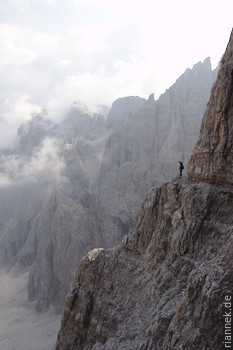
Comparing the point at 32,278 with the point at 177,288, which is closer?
the point at 177,288

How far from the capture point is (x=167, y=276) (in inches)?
915

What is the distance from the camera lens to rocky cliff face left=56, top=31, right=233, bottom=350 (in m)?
16.7

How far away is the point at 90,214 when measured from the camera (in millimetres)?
93375

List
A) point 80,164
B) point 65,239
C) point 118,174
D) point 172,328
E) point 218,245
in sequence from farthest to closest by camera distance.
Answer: point 80,164 → point 118,174 → point 65,239 → point 218,245 → point 172,328

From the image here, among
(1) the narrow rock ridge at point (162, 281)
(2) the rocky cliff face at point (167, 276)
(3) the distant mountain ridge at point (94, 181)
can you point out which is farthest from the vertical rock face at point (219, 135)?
(3) the distant mountain ridge at point (94, 181)

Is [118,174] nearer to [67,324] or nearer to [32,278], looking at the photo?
[32,278]

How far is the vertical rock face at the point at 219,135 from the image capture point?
24447mm

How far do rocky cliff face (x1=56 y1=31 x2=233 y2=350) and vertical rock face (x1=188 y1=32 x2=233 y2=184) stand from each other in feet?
0.29

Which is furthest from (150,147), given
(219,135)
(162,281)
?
(162,281)

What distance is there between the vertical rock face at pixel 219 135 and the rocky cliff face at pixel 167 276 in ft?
0.29

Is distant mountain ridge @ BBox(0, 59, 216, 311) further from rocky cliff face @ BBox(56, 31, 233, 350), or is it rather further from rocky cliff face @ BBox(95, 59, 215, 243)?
rocky cliff face @ BBox(56, 31, 233, 350)

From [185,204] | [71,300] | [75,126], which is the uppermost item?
[75,126]

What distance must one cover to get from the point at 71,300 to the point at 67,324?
1.93 metres

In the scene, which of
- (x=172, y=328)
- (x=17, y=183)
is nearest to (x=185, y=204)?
(x=172, y=328)
